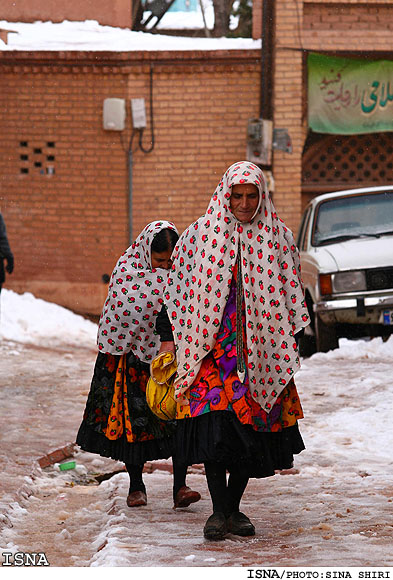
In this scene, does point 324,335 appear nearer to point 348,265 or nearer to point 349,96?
point 348,265

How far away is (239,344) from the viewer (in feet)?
13.7

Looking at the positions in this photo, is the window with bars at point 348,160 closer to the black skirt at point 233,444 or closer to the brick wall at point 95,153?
the brick wall at point 95,153

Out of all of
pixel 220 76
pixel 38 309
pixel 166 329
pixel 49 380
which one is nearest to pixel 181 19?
pixel 220 76

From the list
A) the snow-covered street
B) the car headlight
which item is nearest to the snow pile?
the snow-covered street

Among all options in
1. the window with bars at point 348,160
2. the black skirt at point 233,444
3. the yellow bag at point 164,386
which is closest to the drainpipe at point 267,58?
the window with bars at point 348,160

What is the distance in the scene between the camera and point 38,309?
1459 cm

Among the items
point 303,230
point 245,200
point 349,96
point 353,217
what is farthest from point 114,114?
point 245,200

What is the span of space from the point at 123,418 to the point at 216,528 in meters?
1.08

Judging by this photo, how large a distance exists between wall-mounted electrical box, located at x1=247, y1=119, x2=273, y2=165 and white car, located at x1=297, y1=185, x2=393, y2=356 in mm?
4108

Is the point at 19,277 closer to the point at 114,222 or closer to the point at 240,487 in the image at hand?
the point at 114,222

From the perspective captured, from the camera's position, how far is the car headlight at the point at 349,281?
9.50 meters

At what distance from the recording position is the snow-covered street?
407 cm

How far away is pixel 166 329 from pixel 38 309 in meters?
10.3

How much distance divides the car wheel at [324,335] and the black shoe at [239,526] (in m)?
5.55
